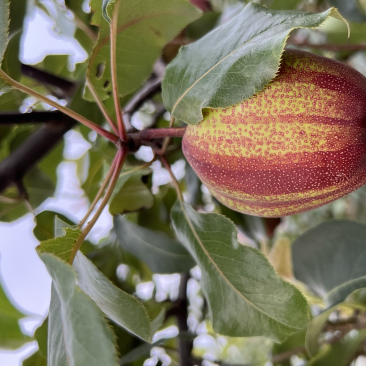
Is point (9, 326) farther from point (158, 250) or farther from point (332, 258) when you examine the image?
point (332, 258)

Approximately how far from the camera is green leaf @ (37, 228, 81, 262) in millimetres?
362

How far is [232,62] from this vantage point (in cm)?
33

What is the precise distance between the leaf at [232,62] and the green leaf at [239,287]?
0.49 feet

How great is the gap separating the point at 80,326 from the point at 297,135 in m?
0.24

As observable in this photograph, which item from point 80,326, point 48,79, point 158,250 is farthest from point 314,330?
point 48,79

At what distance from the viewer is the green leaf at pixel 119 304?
0.34 m

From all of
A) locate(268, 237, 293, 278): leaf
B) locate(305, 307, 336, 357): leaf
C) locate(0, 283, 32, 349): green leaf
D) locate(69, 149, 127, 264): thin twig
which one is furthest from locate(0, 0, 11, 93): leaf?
locate(268, 237, 293, 278): leaf

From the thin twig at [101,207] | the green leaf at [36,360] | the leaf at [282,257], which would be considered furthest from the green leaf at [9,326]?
the leaf at [282,257]

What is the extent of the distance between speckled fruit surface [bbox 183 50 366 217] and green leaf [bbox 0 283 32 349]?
69 cm

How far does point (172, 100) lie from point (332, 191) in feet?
0.63

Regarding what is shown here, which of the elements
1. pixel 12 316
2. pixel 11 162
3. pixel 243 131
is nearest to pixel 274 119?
pixel 243 131

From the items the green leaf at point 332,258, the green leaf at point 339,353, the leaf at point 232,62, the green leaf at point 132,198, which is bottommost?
the green leaf at point 339,353

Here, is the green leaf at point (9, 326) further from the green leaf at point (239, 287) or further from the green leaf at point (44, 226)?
the green leaf at point (239, 287)

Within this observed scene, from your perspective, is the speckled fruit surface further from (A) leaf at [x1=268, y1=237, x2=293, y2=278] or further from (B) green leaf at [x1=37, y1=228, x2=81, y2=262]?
(A) leaf at [x1=268, y1=237, x2=293, y2=278]
